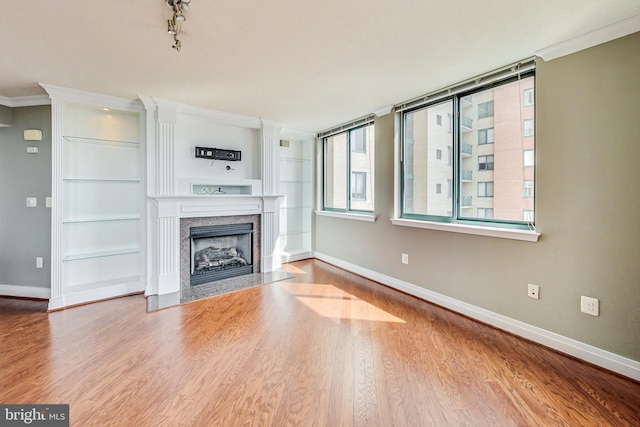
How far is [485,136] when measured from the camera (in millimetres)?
2873

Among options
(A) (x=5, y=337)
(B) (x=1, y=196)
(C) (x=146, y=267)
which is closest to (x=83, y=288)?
(C) (x=146, y=267)

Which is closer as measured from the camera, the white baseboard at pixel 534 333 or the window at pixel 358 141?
the white baseboard at pixel 534 333

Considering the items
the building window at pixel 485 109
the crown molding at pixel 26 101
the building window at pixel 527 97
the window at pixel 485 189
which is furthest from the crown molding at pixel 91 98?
the building window at pixel 527 97

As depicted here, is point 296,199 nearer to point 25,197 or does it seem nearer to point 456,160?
point 456,160

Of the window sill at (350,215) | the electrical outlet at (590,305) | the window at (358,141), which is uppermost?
the window at (358,141)

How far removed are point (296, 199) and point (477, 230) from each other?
3.44 m

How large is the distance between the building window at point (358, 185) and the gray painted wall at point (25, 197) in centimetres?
408

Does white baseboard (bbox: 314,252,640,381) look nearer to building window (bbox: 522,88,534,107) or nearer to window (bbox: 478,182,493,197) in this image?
window (bbox: 478,182,493,197)

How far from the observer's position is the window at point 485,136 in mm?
2830

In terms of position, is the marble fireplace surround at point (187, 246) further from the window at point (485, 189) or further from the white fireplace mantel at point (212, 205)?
the window at point (485, 189)

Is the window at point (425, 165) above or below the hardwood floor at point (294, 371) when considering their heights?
above

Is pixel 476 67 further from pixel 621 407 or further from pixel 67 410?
pixel 67 410

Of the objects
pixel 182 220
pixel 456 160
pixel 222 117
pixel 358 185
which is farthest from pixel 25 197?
pixel 456 160

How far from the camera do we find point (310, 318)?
2.92m
